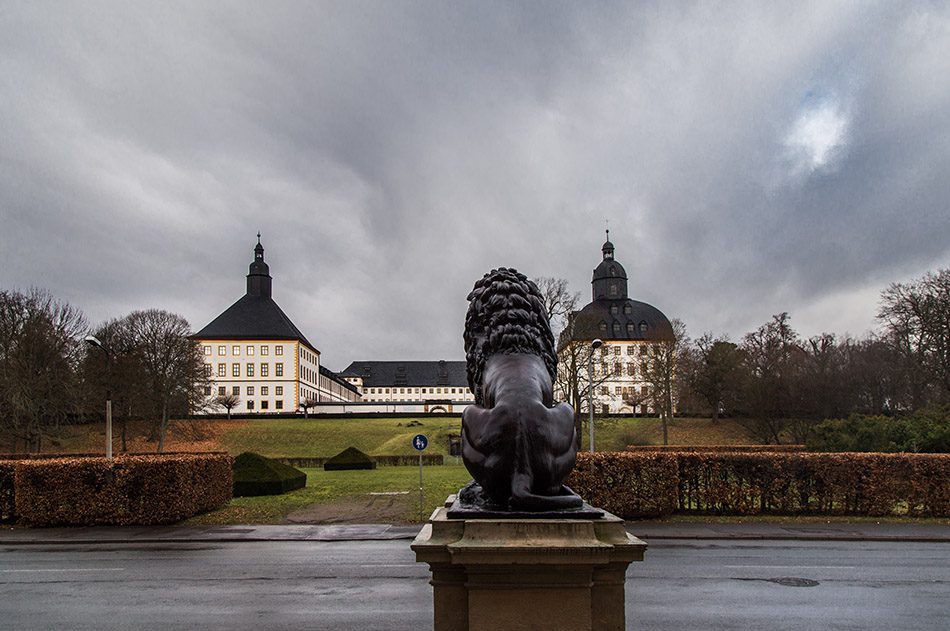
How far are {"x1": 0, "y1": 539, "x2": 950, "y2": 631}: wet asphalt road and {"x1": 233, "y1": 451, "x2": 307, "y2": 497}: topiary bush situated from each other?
31.5ft

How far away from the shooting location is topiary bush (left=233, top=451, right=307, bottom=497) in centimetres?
2421

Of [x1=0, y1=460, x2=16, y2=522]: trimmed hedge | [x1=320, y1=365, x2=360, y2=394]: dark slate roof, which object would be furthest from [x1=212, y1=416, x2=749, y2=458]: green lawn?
[x1=320, y1=365, x2=360, y2=394]: dark slate roof

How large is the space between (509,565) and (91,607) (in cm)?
762

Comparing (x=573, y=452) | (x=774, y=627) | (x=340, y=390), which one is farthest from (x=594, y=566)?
(x=340, y=390)

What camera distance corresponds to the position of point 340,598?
9297 mm

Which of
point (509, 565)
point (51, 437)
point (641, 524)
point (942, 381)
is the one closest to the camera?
point (509, 565)

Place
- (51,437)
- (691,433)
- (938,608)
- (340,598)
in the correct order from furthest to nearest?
(691,433), (51,437), (340,598), (938,608)

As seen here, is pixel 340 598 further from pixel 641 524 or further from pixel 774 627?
pixel 641 524

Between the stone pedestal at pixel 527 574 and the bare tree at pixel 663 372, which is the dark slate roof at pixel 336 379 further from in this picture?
the stone pedestal at pixel 527 574

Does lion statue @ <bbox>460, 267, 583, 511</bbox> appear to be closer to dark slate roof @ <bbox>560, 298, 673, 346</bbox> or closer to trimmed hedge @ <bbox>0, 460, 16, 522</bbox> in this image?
trimmed hedge @ <bbox>0, 460, 16, 522</bbox>

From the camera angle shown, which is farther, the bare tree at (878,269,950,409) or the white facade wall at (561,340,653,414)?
the white facade wall at (561,340,653,414)

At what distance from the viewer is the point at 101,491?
1783 centimetres

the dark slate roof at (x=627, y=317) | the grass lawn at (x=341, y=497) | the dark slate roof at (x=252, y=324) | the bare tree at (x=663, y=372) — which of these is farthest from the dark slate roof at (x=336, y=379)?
the grass lawn at (x=341, y=497)

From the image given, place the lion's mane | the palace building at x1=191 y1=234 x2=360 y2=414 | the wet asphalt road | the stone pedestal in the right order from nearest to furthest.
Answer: the stone pedestal < the lion's mane < the wet asphalt road < the palace building at x1=191 y1=234 x2=360 y2=414
